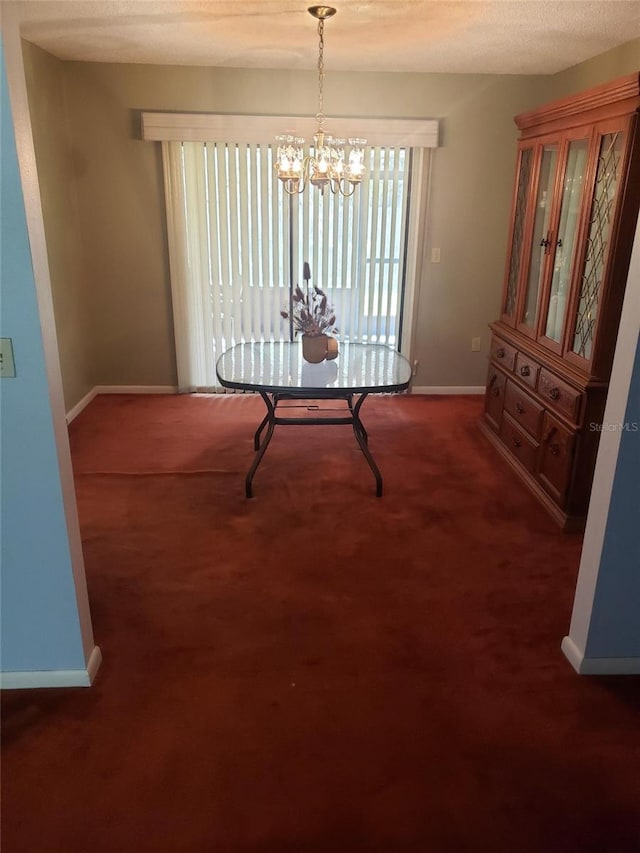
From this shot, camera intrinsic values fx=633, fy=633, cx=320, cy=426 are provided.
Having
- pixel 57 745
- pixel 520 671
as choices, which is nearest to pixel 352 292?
pixel 520 671

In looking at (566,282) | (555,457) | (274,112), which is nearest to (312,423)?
(555,457)

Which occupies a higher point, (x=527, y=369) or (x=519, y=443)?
(x=527, y=369)

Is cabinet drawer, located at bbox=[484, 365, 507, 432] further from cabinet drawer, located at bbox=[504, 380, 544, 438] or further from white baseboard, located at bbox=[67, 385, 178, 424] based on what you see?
white baseboard, located at bbox=[67, 385, 178, 424]

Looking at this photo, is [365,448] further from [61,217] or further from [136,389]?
[61,217]

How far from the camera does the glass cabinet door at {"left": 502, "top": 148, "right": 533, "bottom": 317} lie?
150 inches

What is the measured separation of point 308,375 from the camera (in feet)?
11.4

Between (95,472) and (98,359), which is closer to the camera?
(95,472)

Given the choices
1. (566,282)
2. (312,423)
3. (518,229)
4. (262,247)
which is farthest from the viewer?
(262,247)

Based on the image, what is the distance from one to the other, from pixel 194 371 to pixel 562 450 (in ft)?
10.1

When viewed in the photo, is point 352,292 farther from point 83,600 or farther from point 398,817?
point 398,817

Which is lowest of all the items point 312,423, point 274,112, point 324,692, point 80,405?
point 324,692

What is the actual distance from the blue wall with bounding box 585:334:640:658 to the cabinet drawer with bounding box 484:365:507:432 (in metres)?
2.04

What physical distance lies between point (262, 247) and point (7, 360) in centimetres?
341

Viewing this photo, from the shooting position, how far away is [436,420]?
4727 millimetres
